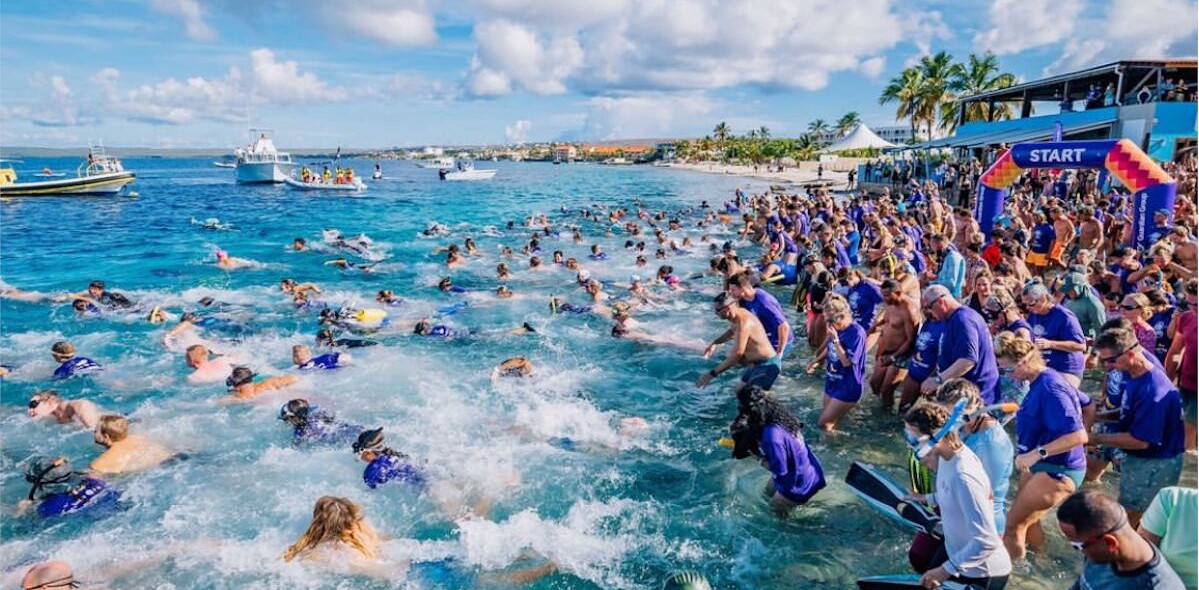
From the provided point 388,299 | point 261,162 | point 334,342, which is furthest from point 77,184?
point 334,342

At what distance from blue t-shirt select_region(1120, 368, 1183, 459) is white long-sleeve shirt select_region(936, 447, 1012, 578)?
169cm

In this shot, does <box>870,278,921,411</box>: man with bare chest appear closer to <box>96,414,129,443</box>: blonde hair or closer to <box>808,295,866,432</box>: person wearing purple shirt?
<box>808,295,866,432</box>: person wearing purple shirt

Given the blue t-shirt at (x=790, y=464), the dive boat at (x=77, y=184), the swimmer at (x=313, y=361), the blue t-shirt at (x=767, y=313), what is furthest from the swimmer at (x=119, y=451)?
the dive boat at (x=77, y=184)

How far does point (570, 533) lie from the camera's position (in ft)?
21.1

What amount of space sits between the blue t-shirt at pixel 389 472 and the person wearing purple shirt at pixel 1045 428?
18.5 feet

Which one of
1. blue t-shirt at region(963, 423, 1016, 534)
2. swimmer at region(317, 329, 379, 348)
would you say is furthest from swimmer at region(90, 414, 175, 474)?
blue t-shirt at region(963, 423, 1016, 534)

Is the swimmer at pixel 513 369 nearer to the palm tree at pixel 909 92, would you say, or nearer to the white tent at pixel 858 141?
the white tent at pixel 858 141

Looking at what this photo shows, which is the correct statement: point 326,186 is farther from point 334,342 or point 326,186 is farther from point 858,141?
point 334,342

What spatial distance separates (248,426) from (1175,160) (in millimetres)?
33470

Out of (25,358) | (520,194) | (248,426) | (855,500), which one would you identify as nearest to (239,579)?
(248,426)

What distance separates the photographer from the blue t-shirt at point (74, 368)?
11.1 m

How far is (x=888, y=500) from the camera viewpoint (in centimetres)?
561

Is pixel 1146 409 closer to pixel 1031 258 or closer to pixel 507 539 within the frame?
pixel 507 539

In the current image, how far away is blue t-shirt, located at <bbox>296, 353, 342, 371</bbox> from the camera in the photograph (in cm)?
1098
